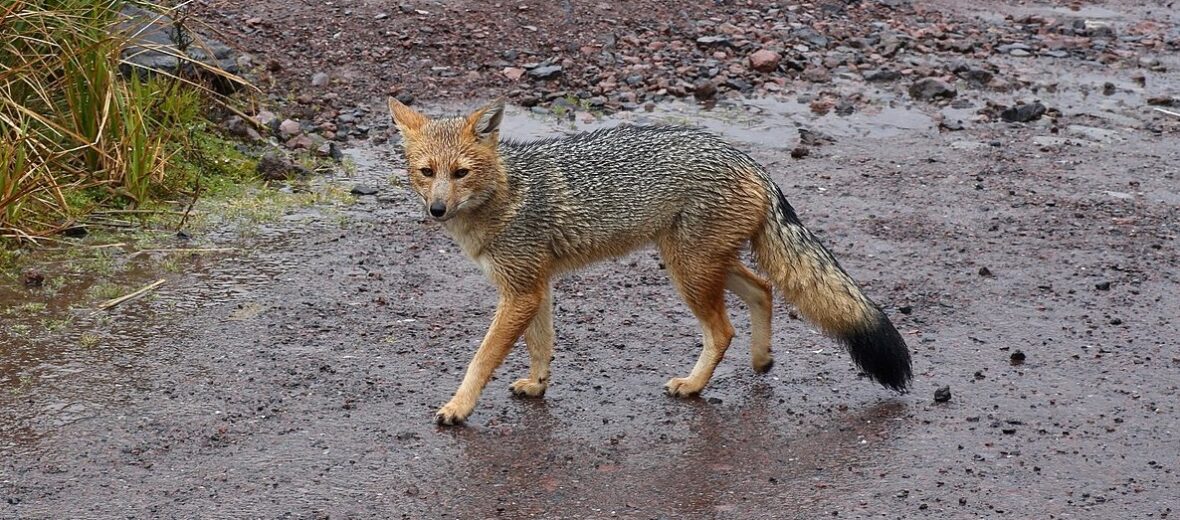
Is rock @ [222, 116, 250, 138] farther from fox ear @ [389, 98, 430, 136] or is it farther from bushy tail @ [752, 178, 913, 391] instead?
bushy tail @ [752, 178, 913, 391]

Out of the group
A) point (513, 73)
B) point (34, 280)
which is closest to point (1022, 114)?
point (513, 73)

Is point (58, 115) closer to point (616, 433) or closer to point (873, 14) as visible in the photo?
point (616, 433)

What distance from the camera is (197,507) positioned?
5.14m

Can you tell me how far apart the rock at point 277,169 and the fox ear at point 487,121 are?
329cm

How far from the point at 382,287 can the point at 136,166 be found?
1892 mm

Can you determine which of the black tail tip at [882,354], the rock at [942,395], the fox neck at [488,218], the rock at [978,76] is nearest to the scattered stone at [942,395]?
the rock at [942,395]

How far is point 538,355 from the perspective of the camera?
6266 millimetres

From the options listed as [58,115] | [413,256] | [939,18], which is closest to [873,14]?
[939,18]

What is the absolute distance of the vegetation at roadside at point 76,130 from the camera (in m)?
8.02

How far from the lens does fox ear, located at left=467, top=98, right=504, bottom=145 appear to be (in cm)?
599

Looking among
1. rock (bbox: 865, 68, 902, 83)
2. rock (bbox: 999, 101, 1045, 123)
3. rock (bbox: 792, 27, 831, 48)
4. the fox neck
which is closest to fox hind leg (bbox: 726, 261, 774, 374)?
the fox neck

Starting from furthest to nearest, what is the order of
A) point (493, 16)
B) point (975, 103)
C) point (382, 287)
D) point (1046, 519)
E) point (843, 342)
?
point (493, 16)
point (975, 103)
point (382, 287)
point (843, 342)
point (1046, 519)

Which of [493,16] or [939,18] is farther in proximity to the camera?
[939,18]

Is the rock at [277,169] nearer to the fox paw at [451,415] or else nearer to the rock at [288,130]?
the rock at [288,130]
